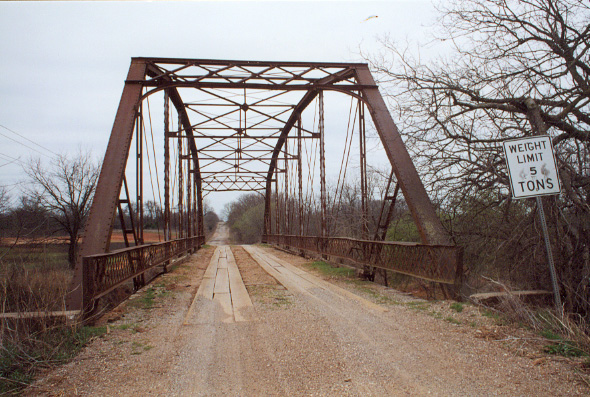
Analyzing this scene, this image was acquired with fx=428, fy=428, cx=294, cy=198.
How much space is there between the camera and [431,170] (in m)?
8.45

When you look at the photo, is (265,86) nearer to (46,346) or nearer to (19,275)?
(19,275)

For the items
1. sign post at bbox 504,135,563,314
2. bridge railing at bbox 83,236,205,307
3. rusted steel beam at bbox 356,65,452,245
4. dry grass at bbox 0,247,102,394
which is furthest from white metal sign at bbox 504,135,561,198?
bridge railing at bbox 83,236,205,307

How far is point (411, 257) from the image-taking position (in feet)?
25.1

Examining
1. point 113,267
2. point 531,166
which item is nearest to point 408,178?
point 531,166

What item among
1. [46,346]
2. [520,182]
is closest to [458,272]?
[520,182]

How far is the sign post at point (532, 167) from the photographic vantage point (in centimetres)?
490

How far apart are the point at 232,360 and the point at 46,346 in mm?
1817

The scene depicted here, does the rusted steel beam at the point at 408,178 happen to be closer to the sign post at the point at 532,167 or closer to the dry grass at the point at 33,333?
the sign post at the point at 532,167

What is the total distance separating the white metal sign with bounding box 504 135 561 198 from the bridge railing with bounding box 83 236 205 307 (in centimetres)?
519

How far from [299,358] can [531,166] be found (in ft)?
11.3

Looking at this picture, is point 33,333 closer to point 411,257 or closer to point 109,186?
point 109,186

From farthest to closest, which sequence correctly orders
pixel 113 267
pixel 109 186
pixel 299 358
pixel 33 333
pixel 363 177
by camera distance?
1. pixel 363 177
2. pixel 109 186
3. pixel 113 267
4. pixel 33 333
5. pixel 299 358

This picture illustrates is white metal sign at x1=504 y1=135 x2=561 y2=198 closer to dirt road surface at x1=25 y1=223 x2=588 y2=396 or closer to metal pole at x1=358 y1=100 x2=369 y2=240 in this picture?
dirt road surface at x1=25 y1=223 x2=588 y2=396

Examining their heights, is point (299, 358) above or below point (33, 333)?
below
